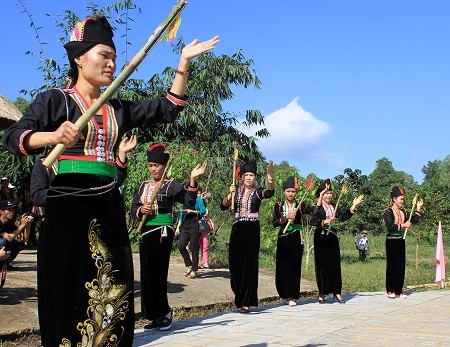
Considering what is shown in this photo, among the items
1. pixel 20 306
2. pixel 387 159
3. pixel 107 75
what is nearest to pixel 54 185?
pixel 107 75

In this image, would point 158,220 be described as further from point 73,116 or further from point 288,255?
point 73,116

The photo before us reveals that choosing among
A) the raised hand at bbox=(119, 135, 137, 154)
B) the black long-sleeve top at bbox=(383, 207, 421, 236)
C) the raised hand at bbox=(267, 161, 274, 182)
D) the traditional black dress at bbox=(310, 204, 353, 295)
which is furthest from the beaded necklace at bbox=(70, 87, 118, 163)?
the black long-sleeve top at bbox=(383, 207, 421, 236)

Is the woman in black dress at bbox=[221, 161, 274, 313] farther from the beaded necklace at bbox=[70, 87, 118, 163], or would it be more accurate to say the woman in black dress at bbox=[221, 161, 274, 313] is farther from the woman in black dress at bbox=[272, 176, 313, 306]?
the beaded necklace at bbox=[70, 87, 118, 163]

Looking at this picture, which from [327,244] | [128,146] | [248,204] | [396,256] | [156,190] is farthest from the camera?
[396,256]

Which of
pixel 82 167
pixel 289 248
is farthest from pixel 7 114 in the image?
pixel 82 167

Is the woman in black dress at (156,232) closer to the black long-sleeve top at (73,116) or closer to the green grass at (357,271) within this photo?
the black long-sleeve top at (73,116)

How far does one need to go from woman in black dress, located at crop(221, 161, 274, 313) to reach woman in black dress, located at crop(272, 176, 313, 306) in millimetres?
714

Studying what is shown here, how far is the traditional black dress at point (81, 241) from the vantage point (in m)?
3.10

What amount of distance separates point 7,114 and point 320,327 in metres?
5.26

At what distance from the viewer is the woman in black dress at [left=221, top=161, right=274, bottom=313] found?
27.6 ft

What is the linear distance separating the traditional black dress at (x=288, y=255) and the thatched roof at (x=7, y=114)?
3.91 meters

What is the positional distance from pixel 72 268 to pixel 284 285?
6.39 meters

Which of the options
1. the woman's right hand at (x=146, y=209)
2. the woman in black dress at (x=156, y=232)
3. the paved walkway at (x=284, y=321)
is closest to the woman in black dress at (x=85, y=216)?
the paved walkway at (x=284, y=321)

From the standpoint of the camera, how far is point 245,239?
851cm
